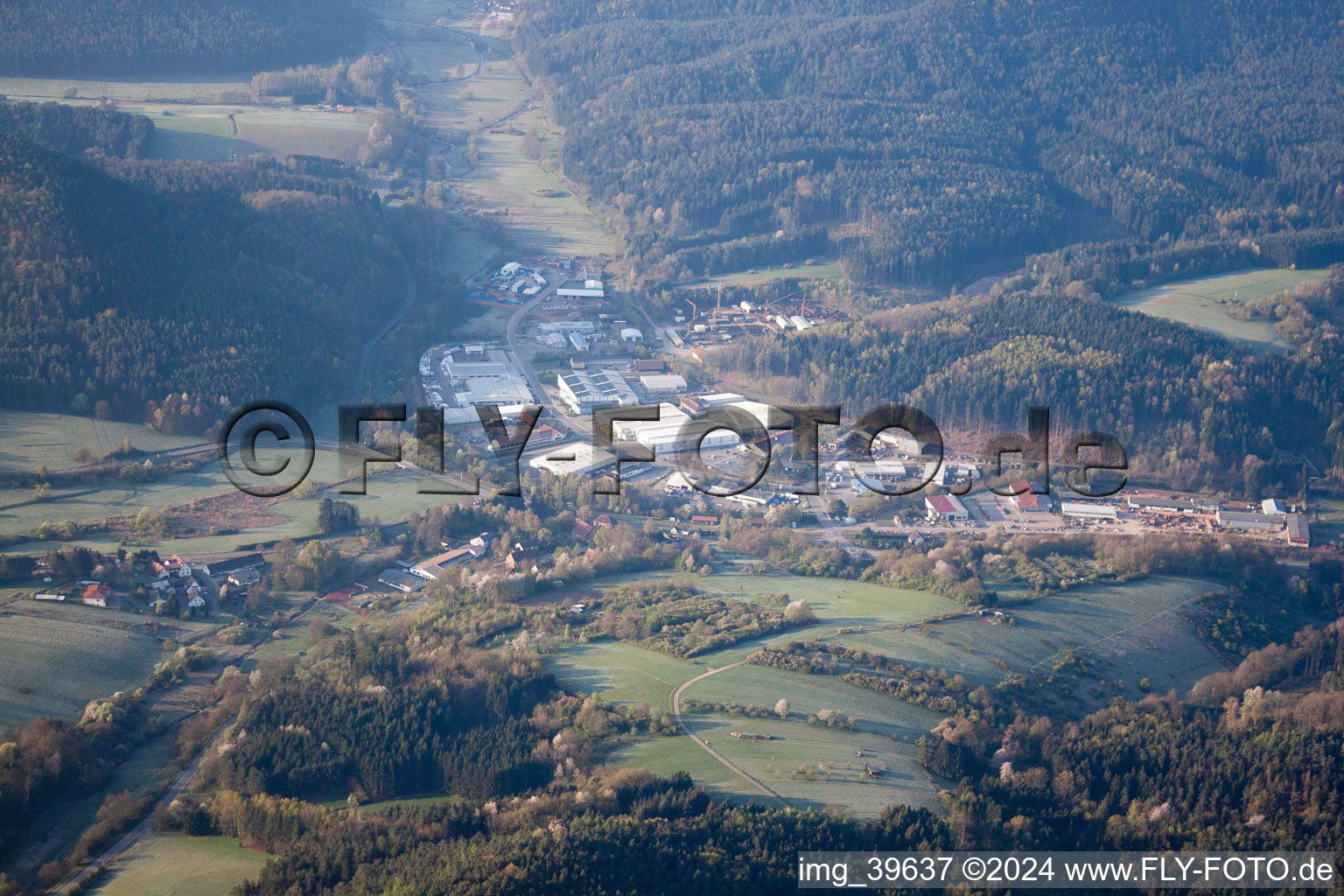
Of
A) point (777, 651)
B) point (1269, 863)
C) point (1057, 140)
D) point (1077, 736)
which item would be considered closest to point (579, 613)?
point (777, 651)

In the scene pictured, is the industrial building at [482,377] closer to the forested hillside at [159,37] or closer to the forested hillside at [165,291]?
the forested hillside at [165,291]

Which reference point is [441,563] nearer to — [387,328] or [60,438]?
[60,438]

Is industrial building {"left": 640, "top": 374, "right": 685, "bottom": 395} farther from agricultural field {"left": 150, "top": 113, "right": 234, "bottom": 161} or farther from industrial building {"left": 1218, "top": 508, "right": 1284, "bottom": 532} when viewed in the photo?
agricultural field {"left": 150, "top": 113, "right": 234, "bottom": 161}

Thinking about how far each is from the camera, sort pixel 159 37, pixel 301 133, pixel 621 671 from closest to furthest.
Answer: pixel 621 671, pixel 301 133, pixel 159 37

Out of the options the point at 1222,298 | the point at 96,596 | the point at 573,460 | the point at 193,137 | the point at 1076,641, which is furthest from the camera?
the point at 193,137

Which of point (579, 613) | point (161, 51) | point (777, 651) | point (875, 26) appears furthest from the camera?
point (875, 26)

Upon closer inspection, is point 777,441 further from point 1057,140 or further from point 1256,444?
point 1057,140

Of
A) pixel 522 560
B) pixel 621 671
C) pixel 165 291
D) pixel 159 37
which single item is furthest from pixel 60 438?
pixel 159 37
